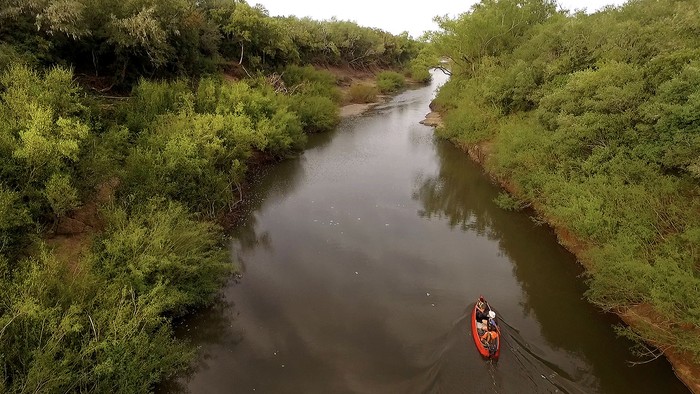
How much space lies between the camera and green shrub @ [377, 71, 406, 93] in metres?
65.2

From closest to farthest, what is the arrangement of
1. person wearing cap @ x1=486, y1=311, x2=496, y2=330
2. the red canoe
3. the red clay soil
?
the red canoe → person wearing cap @ x1=486, y1=311, x2=496, y2=330 → the red clay soil

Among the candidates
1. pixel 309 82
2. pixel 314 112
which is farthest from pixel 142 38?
pixel 309 82

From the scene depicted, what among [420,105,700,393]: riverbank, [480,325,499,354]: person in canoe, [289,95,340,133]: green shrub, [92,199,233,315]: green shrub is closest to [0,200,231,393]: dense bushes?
[92,199,233,315]: green shrub

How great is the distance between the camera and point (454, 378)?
12023 millimetres

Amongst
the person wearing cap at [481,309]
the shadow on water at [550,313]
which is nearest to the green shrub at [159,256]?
the person wearing cap at [481,309]

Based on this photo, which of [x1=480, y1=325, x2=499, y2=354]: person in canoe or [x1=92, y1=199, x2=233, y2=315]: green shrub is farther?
[x1=480, y1=325, x2=499, y2=354]: person in canoe

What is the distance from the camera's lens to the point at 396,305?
15.4 meters

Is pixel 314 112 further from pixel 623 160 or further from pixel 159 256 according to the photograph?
pixel 159 256

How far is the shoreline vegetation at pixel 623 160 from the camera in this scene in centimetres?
1311

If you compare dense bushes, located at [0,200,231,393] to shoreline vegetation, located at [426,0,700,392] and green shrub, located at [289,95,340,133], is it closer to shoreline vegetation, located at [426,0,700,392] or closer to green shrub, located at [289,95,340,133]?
shoreline vegetation, located at [426,0,700,392]

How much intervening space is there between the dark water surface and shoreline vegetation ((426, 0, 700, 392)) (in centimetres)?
140

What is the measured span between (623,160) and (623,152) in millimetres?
526

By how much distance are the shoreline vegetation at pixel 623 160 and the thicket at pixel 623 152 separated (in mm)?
51

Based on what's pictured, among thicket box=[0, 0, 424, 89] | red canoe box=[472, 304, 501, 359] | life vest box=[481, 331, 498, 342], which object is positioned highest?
thicket box=[0, 0, 424, 89]
